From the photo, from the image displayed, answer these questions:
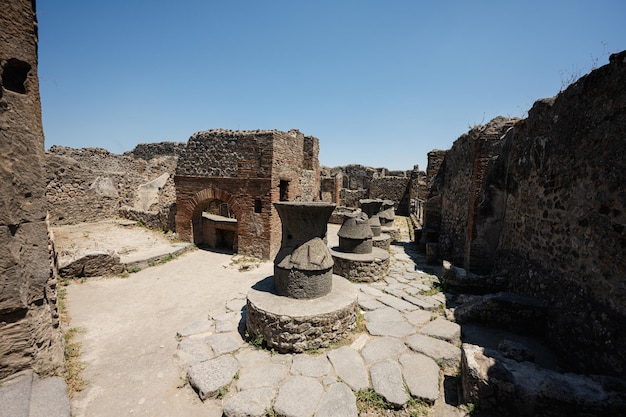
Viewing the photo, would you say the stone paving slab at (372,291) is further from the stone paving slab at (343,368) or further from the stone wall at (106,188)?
the stone wall at (106,188)

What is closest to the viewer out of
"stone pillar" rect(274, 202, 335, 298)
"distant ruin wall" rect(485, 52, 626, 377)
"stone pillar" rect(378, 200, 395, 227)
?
"distant ruin wall" rect(485, 52, 626, 377)

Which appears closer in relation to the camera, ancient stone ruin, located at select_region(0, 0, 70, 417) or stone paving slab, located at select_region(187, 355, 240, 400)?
ancient stone ruin, located at select_region(0, 0, 70, 417)

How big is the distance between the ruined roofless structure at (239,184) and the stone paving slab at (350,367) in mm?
5189

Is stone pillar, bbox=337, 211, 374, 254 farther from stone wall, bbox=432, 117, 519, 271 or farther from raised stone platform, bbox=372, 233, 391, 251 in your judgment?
stone wall, bbox=432, 117, 519, 271

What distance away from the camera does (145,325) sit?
15.9ft

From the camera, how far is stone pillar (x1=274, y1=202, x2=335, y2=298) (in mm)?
4367

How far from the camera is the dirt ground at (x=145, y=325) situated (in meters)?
3.10

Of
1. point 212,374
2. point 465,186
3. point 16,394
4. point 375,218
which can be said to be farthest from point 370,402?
point 375,218

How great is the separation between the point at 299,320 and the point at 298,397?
97 cm

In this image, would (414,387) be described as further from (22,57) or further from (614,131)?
(22,57)

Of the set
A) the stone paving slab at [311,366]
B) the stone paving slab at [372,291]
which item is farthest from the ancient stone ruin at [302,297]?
the stone paving slab at [372,291]

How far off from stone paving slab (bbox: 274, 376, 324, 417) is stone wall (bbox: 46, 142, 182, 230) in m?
9.28

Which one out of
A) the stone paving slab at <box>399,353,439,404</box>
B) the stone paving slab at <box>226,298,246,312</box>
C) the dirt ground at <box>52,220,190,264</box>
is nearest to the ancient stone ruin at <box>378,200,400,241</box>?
the stone paving slab at <box>226,298,246,312</box>

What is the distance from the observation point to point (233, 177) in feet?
29.5
